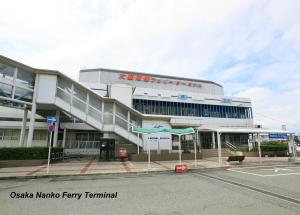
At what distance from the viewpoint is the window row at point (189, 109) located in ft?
98.6

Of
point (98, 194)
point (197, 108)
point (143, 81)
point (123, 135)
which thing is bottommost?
point (98, 194)

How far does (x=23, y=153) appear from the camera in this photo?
1309 centimetres

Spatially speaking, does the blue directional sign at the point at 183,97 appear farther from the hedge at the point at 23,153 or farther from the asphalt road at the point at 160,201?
the asphalt road at the point at 160,201

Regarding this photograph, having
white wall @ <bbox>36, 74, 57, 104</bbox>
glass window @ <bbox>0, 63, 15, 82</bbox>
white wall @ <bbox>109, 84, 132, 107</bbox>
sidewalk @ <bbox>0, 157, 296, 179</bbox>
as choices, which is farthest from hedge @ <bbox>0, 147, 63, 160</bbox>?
white wall @ <bbox>109, 84, 132, 107</bbox>

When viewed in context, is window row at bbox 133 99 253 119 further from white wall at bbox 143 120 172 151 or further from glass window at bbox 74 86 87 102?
glass window at bbox 74 86 87 102

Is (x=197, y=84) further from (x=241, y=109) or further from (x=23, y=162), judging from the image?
(x=23, y=162)

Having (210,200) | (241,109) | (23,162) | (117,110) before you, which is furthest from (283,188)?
(241,109)

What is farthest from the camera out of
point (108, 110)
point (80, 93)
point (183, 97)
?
point (183, 97)

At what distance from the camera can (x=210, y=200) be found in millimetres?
5211

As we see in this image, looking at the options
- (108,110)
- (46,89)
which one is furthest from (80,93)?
(108,110)

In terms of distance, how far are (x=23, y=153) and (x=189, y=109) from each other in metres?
26.0

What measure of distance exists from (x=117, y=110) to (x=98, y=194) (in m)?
11.8

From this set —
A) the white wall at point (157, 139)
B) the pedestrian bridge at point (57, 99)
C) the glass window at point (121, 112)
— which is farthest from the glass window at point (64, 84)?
the white wall at point (157, 139)

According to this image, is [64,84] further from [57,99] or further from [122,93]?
[122,93]
